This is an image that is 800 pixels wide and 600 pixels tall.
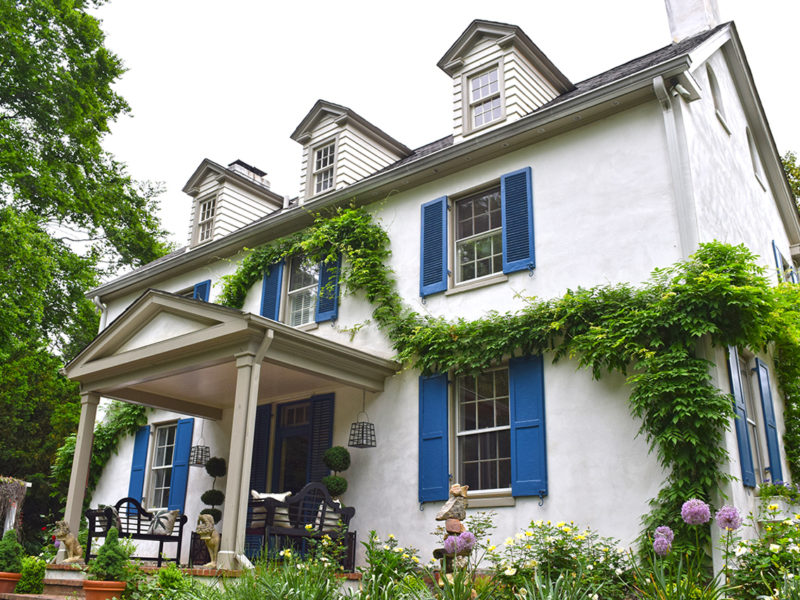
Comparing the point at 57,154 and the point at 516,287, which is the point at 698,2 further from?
the point at 57,154

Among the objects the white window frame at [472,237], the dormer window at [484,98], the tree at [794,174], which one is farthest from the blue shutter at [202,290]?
the tree at [794,174]

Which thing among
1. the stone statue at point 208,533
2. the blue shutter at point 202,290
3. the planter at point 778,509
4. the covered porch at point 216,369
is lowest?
the stone statue at point 208,533

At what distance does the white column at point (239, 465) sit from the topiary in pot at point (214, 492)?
123 inches

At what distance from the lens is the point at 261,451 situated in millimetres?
11031

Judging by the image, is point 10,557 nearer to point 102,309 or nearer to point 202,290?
point 202,290

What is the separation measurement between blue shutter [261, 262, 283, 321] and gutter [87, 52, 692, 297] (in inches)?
28.4

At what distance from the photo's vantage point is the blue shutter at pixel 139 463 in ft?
42.0

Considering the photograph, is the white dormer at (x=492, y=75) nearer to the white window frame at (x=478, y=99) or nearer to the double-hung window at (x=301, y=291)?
the white window frame at (x=478, y=99)

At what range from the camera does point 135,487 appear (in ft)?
42.2

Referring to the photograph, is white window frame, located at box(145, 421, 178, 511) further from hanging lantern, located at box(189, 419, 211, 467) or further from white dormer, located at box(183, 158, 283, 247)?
white dormer, located at box(183, 158, 283, 247)

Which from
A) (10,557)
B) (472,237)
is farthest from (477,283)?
(10,557)

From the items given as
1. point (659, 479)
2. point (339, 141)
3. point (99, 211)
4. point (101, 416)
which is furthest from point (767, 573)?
point (99, 211)

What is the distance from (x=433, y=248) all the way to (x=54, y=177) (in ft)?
34.9

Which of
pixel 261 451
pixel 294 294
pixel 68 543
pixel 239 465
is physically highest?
pixel 294 294
